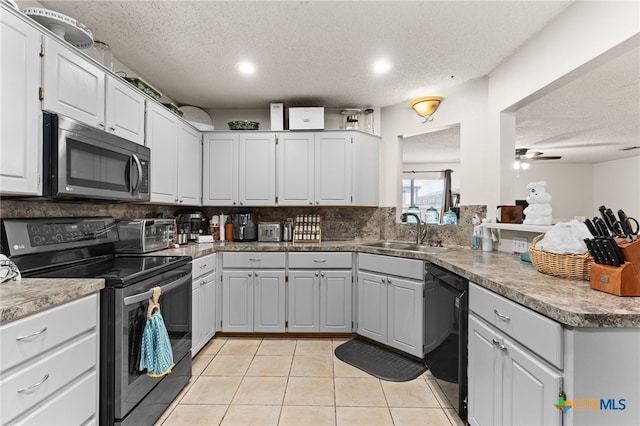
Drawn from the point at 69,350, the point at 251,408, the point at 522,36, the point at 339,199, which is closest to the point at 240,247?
the point at 339,199

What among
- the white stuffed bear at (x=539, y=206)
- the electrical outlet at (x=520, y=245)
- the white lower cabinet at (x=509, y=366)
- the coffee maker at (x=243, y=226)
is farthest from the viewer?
the coffee maker at (x=243, y=226)

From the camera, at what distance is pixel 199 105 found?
3.63 meters

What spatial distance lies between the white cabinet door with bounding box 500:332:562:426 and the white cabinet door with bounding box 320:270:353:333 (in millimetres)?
1758

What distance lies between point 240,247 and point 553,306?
8.27ft

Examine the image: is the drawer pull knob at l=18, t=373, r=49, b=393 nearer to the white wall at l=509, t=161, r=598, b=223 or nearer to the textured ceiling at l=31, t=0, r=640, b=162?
the textured ceiling at l=31, t=0, r=640, b=162

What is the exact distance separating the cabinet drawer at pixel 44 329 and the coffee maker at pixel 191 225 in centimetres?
187

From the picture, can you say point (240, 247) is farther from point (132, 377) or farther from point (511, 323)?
point (511, 323)

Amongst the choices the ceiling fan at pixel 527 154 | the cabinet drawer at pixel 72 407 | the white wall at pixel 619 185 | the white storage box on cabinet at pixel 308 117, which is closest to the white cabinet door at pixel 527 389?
the cabinet drawer at pixel 72 407

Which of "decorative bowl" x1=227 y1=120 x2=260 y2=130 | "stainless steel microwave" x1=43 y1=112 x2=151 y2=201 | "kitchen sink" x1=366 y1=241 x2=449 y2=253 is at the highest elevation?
"decorative bowl" x1=227 y1=120 x2=260 y2=130

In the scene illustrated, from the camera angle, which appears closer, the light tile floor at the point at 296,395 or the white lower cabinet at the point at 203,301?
the light tile floor at the point at 296,395

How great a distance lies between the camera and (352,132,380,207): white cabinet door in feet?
11.1

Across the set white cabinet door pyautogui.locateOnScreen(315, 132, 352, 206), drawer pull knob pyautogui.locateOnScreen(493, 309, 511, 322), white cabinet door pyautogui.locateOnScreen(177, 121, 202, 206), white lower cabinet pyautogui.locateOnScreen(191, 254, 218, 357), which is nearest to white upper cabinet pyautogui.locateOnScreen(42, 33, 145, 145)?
white cabinet door pyautogui.locateOnScreen(177, 121, 202, 206)

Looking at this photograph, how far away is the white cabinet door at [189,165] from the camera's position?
2.91 m

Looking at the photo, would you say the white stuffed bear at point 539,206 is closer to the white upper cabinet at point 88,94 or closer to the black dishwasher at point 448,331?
the black dishwasher at point 448,331
